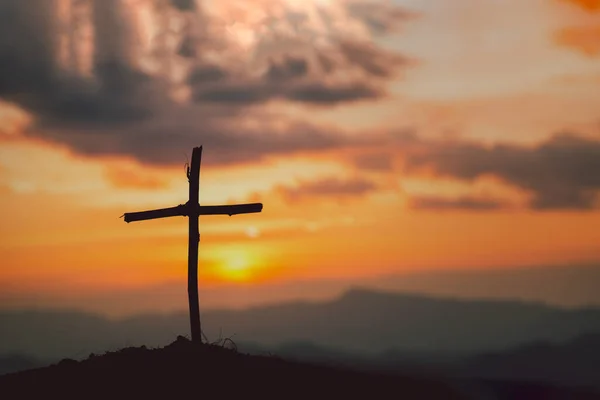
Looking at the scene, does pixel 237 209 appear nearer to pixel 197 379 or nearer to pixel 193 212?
pixel 193 212

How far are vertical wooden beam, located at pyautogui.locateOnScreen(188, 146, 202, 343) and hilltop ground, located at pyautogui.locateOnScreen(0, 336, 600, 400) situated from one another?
3.61 feet

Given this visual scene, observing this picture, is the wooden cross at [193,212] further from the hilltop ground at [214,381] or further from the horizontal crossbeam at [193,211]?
the hilltop ground at [214,381]

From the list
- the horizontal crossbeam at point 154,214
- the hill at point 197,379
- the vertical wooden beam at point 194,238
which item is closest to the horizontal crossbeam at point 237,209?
the vertical wooden beam at point 194,238

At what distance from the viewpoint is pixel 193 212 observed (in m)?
Result: 22.2

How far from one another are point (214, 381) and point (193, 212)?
531 centimetres

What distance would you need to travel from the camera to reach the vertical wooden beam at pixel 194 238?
21734 mm

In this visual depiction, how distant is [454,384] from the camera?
21.1 metres

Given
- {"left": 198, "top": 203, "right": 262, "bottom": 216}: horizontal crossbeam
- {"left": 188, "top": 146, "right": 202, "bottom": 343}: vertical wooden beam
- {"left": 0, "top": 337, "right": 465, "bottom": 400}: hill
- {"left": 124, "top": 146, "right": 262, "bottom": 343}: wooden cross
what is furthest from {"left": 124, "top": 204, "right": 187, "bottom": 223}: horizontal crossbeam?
{"left": 0, "top": 337, "right": 465, "bottom": 400}: hill

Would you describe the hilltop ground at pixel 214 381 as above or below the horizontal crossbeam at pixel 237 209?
below

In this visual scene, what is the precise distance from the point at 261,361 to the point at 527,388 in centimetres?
709

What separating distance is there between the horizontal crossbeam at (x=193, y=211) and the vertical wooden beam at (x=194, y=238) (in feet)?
0.47

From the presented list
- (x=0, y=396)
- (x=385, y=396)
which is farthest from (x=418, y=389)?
(x=0, y=396)

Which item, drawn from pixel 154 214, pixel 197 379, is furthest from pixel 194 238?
pixel 197 379

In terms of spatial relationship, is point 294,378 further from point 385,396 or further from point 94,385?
point 94,385
